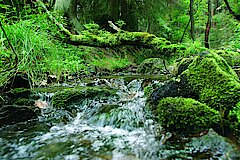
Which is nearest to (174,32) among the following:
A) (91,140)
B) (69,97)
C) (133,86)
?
(133,86)

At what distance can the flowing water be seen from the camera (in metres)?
2.48

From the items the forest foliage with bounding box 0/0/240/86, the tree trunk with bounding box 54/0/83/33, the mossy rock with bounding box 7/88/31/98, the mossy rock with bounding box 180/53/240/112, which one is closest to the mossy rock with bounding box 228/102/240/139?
the mossy rock with bounding box 180/53/240/112

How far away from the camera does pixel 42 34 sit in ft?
11.7

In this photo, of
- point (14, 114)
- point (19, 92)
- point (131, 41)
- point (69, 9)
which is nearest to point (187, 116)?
point (14, 114)

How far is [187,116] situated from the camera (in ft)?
9.00

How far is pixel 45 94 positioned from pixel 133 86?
2194mm

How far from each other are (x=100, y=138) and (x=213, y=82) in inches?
64.8

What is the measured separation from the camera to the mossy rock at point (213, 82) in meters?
2.74

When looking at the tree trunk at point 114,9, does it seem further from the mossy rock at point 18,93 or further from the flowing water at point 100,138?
the mossy rock at point 18,93

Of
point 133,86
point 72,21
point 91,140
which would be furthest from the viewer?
point 72,21

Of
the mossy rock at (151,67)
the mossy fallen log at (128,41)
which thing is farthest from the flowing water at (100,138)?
the mossy rock at (151,67)

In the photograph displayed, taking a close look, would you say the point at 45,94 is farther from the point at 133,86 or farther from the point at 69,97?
the point at 133,86

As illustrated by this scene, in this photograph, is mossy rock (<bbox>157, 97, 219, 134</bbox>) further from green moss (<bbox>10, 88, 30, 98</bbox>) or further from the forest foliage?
green moss (<bbox>10, 88, 30, 98</bbox>)

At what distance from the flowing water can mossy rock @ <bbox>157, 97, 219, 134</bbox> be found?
0.12 metres
